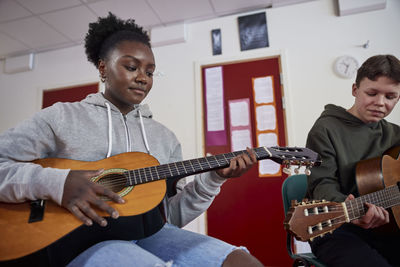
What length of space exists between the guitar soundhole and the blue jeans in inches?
9.1

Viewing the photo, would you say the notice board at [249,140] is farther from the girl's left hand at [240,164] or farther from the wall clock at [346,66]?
the girl's left hand at [240,164]

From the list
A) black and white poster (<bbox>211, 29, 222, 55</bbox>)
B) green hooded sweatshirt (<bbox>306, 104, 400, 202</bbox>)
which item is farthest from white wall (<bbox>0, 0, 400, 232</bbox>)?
green hooded sweatshirt (<bbox>306, 104, 400, 202</bbox>)

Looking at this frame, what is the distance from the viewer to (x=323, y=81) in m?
3.03

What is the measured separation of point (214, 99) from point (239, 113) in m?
0.39

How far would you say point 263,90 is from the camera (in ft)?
10.5

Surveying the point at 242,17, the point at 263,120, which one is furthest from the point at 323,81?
the point at 242,17

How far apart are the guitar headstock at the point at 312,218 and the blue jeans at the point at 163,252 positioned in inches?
9.5

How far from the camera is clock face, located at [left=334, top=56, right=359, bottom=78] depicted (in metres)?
2.92

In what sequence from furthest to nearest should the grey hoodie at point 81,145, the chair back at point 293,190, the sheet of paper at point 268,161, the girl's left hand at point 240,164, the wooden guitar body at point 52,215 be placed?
1. the sheet of paper at point 268,161
2. the chair back at point 293,190
3. the girl's left hand at point 240,164
4. the grey hoodie at point 81,145
5. the wooden guitar body at point 52,215

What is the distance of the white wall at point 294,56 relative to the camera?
296 centimetres

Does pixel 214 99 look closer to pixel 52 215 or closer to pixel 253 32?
pixel 253 32

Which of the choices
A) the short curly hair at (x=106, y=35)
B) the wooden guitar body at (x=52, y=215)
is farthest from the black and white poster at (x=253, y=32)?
the wooden guitar body at (x=52, y=215)

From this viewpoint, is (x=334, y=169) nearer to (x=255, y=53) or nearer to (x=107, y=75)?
(x=107, y=75)

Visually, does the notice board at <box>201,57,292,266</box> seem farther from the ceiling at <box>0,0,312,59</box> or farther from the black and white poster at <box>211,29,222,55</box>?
the ceiling at <box>0,0,312,59</box>
